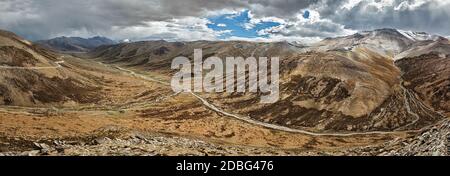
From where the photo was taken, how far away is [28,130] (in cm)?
7906

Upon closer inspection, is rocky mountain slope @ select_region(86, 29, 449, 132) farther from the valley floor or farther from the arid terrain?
the valley floor

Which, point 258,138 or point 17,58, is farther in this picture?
point 17,58

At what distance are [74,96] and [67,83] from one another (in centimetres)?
1664

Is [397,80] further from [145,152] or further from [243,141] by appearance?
[145,152]

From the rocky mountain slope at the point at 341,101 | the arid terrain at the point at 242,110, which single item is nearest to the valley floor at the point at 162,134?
the arid terrain at the point at 242,110

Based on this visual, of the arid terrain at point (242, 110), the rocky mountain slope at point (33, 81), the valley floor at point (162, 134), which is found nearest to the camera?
the valley floor at point (162, 134)

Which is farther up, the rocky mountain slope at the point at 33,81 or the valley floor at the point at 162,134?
the rocky mountain slope at the point at 33,81

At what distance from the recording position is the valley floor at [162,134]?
57500mm

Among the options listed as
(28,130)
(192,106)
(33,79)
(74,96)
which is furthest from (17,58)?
(28,130)

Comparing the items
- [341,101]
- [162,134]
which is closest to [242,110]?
[341,101]

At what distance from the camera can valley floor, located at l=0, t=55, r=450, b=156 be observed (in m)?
57.5

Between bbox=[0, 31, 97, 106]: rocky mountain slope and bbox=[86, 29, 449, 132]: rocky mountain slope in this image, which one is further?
bbox=[0, 31, 97, 106]: rocky mountain slope

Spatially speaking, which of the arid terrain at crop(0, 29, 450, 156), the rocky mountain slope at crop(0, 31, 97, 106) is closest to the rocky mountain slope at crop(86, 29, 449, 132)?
the arid terrain at crop(0, 29, 450, 156)

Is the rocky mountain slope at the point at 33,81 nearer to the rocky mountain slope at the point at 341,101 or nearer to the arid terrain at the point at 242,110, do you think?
the arid terrain at the point at 242,110
